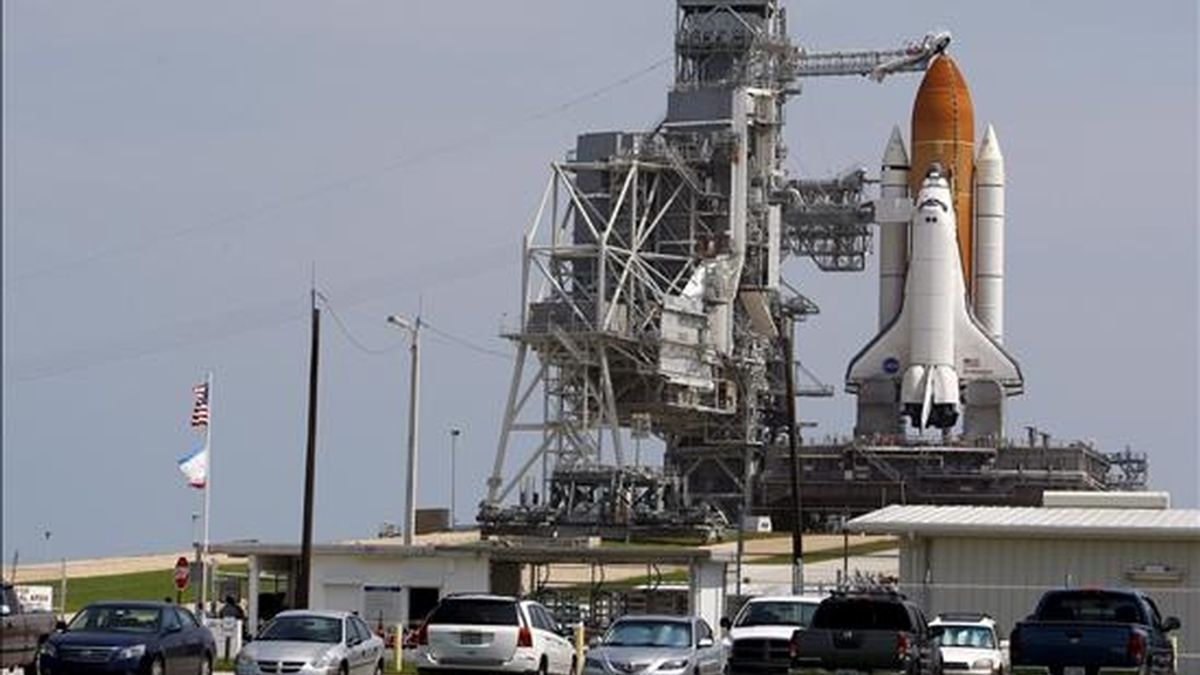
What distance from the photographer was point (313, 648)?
41125mm

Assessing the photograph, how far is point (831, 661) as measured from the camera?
3812 cm

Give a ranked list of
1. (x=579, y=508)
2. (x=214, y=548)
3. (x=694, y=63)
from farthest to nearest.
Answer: (x=694, y=63)
(x=579, y=508)
(x=214, y=548)

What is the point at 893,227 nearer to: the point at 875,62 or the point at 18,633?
the point at 875,62

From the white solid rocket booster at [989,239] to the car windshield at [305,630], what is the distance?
252 feet

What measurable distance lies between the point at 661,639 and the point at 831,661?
19.6 feet

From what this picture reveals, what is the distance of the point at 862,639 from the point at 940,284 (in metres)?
73.9

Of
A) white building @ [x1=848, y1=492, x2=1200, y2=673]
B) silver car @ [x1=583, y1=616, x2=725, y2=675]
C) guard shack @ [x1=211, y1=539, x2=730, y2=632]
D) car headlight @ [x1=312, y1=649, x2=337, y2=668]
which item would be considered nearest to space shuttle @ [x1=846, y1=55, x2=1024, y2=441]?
guard shack @ [x1=211, y1=539, x2=730, y2=632]

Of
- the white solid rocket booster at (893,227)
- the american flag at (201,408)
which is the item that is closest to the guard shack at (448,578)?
the american flag at (201,408)

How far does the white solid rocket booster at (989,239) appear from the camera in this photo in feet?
381

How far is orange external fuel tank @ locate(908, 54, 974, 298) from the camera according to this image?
114312 mm

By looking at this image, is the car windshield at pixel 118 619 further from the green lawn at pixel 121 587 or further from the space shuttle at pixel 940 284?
the space shuttle at pixel 940 284

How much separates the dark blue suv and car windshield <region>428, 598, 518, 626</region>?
4.02 meters

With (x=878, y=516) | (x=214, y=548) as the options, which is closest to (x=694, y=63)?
(x=214, y=548)

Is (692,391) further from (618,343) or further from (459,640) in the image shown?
(459,640)
